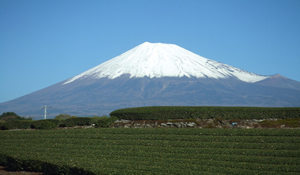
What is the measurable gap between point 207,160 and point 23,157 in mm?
9342

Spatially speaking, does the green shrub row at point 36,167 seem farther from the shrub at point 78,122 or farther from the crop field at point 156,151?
the shrub at point 78,122

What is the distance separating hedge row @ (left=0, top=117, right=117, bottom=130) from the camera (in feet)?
78.9

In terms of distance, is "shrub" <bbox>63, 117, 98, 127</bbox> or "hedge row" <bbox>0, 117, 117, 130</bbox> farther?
"shrub" <bbox>63, 117, 98, 127</bbox>

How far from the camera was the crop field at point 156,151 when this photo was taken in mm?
13203

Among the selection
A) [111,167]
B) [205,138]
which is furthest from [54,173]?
[205,138]

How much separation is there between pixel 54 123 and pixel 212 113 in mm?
13108

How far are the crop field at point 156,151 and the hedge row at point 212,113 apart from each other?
12.0 feet

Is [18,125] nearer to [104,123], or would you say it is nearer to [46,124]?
[46,124]

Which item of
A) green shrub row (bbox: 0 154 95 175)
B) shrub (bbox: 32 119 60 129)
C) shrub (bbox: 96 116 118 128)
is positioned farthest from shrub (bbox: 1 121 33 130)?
green shrub row (bbox: 0 154 95 175)

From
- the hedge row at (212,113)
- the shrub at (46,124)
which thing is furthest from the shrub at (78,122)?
the hedge row at (212,113)

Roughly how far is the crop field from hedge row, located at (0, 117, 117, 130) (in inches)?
111

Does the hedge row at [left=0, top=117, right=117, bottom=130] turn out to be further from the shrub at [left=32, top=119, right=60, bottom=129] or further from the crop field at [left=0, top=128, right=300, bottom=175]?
the crop field at [left=0, top=128, right=300, bottom=175]

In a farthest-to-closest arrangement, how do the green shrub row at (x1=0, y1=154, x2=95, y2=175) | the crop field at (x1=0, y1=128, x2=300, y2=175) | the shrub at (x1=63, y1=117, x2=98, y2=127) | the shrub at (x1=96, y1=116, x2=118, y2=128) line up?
1. the shrub at (x1=63, y1=117, x2=98, y2=127)
2. the shrub at (x1=96, y1=116, x2=118, y2=128)
3. the crop field at (x1=0, y1=128, x2=300, y2=175)
4. the green shrub row at (x1=0, y1=154, x2=95, y2=175)

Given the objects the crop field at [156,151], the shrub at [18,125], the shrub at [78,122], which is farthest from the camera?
the shrub at [18,125]
